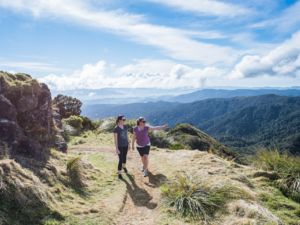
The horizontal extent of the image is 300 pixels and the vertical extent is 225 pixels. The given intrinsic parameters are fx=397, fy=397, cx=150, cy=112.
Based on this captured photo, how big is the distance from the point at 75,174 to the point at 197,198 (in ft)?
16.2

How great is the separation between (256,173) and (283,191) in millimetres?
2138

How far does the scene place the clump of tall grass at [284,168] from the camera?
62.8ft

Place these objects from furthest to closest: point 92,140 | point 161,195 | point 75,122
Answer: point 75,122, point 92,140, point 161,195

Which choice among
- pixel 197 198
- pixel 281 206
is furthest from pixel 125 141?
pixel 281 206

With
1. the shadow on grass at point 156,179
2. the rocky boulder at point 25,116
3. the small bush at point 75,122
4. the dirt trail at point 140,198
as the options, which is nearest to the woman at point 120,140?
the dirt trail at point 140,198

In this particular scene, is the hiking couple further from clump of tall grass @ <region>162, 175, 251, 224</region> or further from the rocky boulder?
clump of tall grass @ <region>162, 175, 251, 224</region>

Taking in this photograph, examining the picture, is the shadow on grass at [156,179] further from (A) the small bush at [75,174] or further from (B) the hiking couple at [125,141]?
(A) the small bush at [75,174]

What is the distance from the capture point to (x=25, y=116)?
16.4 m

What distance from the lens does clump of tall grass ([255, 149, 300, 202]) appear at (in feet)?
62.8

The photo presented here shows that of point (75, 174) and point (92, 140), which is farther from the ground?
point (75, 174)

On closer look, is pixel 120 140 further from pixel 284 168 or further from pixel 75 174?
pixel 284 168

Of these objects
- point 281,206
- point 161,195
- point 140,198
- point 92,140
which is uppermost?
point 92,140

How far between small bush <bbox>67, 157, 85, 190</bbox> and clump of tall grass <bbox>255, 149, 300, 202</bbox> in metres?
9.83

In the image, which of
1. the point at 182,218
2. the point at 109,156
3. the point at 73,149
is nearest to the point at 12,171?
the point at 182,218
